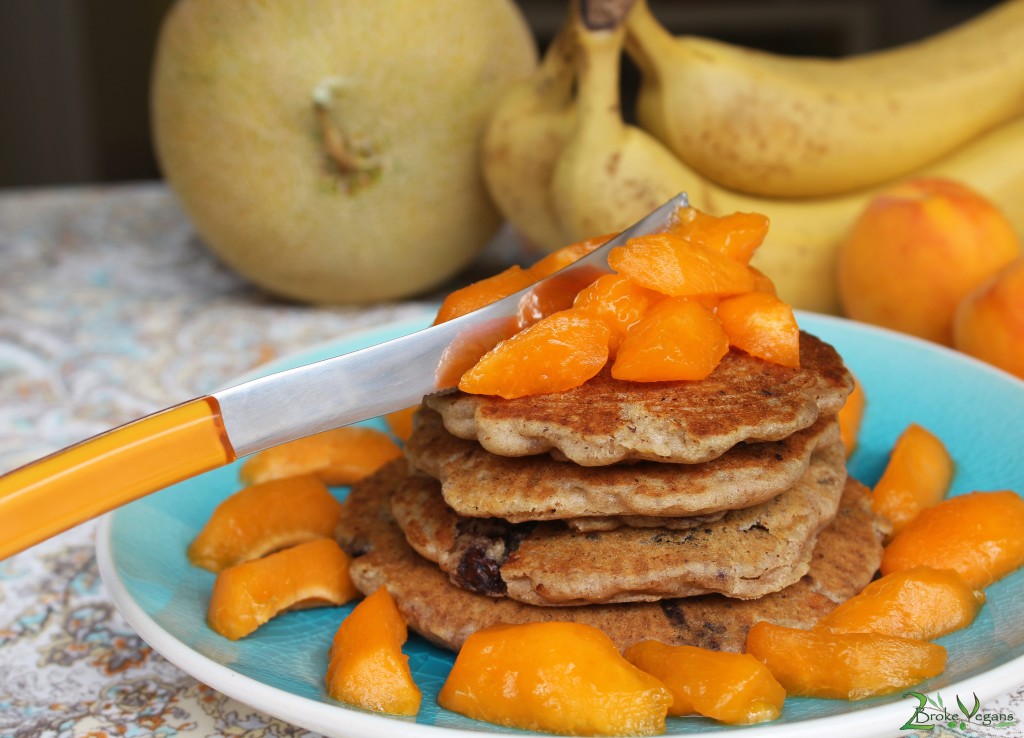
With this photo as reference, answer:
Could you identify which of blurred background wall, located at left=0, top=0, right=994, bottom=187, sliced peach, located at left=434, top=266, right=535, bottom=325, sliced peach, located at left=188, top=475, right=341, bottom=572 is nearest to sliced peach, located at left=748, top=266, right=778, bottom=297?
sliced peach, located at left=434, top=266, right=535, bottom=325

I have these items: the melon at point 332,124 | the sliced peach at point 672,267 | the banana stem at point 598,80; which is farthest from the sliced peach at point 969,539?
the melon at point 332,124

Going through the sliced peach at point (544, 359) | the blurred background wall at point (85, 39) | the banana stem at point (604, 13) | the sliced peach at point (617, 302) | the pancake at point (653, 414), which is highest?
the banana stem at point (604, 13)

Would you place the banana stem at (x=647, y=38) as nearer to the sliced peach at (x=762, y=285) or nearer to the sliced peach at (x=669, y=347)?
the sliced peach at (x=762, y=285)

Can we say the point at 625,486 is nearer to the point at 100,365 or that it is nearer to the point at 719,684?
the point at 719,684

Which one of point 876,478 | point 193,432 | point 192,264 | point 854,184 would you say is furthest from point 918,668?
point 192,264

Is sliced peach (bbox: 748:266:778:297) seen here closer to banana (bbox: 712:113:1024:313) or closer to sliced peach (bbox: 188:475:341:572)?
sliced peach (bbox: 188:475:341:572)
